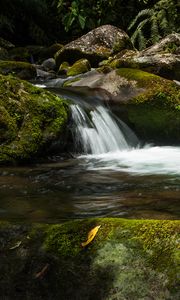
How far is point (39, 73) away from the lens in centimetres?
1398

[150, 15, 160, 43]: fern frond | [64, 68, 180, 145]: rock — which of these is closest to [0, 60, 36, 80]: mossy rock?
[64, 68, 180, 145]: rock

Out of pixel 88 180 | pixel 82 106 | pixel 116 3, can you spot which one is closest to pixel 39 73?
pixel 82 106

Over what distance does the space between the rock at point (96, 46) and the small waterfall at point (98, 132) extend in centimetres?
641

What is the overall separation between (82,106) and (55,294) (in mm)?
7225

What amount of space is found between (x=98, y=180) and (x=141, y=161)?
5.61 ft

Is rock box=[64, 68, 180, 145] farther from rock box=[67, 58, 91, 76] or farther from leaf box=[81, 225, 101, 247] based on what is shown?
leaf box=[81, 225, 101, 247]

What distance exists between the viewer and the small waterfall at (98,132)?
838 cm

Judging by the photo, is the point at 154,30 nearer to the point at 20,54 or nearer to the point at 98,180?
the point at 20,54

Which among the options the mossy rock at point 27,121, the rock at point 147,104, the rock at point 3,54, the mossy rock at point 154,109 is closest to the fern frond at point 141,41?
the rock at point 3,54

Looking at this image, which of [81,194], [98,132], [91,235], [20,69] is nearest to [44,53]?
[20,69]

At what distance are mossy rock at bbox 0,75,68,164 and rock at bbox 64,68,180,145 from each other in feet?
6.26

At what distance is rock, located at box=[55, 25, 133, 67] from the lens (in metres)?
15.5

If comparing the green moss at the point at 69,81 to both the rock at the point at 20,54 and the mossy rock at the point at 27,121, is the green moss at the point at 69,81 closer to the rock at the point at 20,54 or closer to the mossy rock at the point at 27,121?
the mossy rock at the point at 27,121

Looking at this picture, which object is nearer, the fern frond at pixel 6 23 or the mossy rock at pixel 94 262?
the mossy rock at pixel 94 262
